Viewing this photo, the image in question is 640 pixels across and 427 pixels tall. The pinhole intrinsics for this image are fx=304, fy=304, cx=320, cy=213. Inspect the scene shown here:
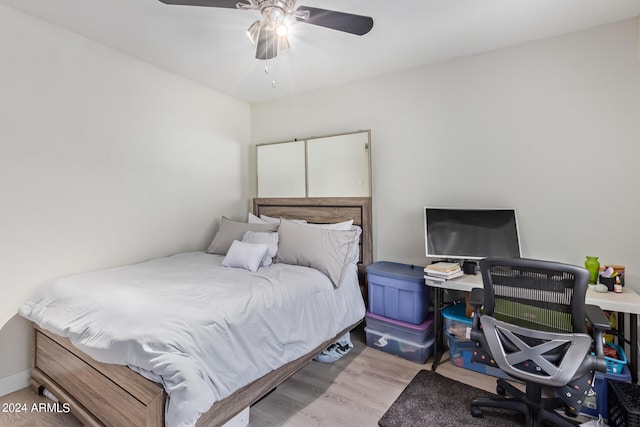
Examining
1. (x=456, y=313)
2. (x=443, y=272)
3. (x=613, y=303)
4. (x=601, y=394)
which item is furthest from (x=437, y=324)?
(x=613, y=303)

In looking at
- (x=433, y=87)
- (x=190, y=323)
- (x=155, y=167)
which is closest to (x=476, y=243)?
(x=433, y=87)

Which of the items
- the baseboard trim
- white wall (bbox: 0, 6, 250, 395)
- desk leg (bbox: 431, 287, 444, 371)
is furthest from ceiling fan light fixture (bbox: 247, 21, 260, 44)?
the baseboard trim

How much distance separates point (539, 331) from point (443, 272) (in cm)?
80

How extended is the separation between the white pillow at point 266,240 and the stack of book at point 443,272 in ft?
4.37

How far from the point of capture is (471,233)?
2.57 m

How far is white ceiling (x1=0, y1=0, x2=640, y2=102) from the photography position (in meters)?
2.07

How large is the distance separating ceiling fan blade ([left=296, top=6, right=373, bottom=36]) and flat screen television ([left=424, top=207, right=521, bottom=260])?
162cm

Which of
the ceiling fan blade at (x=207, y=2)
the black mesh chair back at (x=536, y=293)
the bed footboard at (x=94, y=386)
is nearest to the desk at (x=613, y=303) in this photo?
the black mesh chair back at (x=536, y=293)

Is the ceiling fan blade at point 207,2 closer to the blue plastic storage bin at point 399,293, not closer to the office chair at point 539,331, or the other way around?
the office chair at point 539,331

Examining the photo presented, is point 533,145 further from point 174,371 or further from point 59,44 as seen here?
point 59,44

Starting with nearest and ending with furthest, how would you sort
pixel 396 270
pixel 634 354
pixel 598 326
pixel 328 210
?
pixel 598 326, pixel 634 354, pixel 396 270, pixel 328 210

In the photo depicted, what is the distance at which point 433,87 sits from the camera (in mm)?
2902

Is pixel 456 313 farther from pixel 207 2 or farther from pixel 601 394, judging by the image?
pixel 207 2

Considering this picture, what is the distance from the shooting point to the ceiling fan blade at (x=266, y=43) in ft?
5.98
